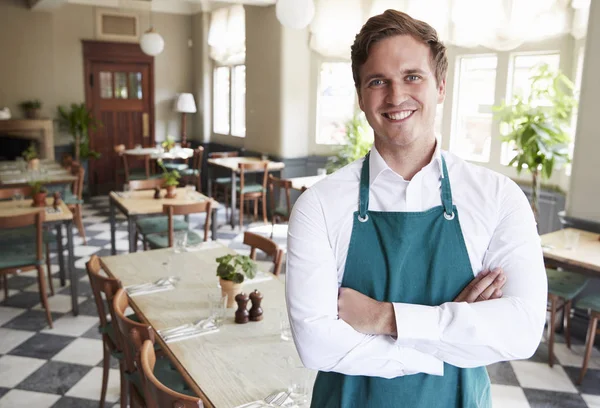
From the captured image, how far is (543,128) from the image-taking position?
445cm

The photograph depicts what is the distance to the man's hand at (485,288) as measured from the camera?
1.20m

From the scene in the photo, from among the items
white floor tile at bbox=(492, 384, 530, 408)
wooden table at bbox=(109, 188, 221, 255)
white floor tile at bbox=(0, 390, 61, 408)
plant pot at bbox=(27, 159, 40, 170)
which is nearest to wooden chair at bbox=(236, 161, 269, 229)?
wooden table at bbox=(109, 188, 221, 255)

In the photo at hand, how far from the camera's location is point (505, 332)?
3.93 ft

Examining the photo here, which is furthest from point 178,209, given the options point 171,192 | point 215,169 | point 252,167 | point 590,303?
point 215,169

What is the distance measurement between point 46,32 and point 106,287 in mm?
7993

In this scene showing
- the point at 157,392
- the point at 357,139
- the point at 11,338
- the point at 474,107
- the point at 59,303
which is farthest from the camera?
the point at 357,139

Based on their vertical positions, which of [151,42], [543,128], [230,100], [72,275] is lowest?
[72,275]

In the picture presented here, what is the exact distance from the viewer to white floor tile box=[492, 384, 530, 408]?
329cm

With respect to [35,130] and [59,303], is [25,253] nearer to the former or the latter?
[59,303]

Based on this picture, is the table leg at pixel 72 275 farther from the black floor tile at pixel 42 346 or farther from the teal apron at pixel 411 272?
the teal apron at pixel 411 272

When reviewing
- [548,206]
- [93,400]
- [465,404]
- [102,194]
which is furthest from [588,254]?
[102,194]

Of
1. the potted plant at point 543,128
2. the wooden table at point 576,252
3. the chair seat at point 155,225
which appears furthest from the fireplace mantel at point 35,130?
the wooden table at point 576,252

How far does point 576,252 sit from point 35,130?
8313 mm

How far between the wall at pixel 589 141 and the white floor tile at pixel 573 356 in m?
0.99
